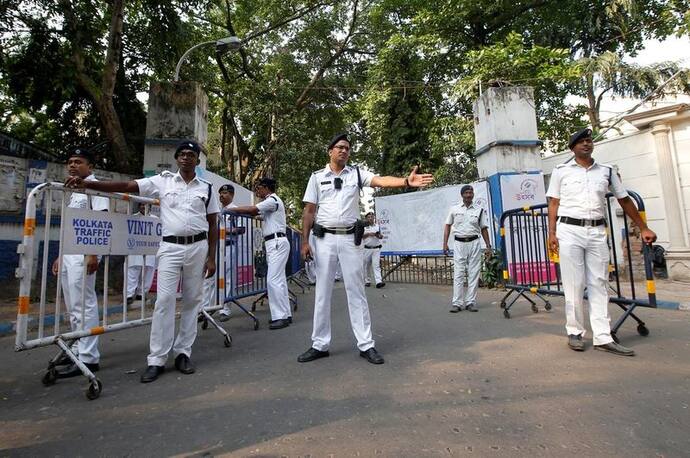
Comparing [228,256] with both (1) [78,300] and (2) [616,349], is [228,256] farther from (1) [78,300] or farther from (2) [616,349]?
(2) [616,349]

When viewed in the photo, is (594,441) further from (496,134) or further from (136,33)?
(136,33)

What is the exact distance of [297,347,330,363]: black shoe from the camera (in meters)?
3.48

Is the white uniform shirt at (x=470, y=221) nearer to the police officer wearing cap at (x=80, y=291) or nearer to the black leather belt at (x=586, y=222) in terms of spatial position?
A: the black leather belt at (x=586, y=222)

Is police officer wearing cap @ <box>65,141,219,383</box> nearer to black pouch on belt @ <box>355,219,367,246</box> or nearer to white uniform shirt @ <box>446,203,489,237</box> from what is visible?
→ black pouch on belt @ <box>355,219,367,246</box>

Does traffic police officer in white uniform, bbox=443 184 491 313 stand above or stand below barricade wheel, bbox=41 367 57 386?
above

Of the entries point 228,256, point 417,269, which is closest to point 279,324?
point 228,256

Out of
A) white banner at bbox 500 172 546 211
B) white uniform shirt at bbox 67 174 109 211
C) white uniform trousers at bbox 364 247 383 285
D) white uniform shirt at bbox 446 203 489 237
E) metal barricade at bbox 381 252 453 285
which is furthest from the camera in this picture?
Answer: metal barricade at bbox 381 252 453 285

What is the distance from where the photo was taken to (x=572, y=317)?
145 inches

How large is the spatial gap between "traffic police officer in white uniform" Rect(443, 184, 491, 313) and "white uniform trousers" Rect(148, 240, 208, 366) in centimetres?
392

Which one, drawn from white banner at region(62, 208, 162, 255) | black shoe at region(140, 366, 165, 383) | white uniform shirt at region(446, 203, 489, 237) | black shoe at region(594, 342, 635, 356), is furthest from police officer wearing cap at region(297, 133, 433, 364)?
white uniform shirt at region(446, 203, 489, 237)

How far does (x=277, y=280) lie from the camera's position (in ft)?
17.6

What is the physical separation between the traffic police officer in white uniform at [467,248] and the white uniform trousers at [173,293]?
3.92m

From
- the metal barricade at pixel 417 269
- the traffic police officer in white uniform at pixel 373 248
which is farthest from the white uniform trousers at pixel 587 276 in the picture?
the metal barricade at pixel 417 269

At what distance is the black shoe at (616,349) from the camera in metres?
3.42
